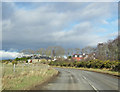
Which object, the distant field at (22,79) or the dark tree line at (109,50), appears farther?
the dark tree line at (109,50)

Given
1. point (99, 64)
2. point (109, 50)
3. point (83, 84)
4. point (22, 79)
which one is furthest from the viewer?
point (109, 50)

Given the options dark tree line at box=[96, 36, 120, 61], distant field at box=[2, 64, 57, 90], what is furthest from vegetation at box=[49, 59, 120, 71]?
distant field at box=[2, 64, 57, 90]

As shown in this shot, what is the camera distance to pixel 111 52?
57.4 m

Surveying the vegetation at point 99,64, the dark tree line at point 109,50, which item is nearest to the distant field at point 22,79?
the vegetation at point 99,64

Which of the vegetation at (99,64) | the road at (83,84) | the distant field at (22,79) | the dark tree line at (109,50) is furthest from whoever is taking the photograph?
the dark tree line at (109,50)

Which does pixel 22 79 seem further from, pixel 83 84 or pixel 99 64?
pixel 99 64

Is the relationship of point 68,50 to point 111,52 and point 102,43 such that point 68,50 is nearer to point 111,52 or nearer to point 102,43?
point 102,43

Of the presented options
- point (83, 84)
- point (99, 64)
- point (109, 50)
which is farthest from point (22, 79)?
point (109, 50)

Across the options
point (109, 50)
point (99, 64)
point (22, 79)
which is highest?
point (109, 50)

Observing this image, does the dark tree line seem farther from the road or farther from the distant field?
the distant field

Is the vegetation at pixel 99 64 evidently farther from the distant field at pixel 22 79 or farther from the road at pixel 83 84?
the distant field at pixel 22 79

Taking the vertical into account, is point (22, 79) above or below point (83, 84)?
above

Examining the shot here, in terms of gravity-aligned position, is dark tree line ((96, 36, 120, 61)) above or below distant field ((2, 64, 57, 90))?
above

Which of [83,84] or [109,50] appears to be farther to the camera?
[109,50]
